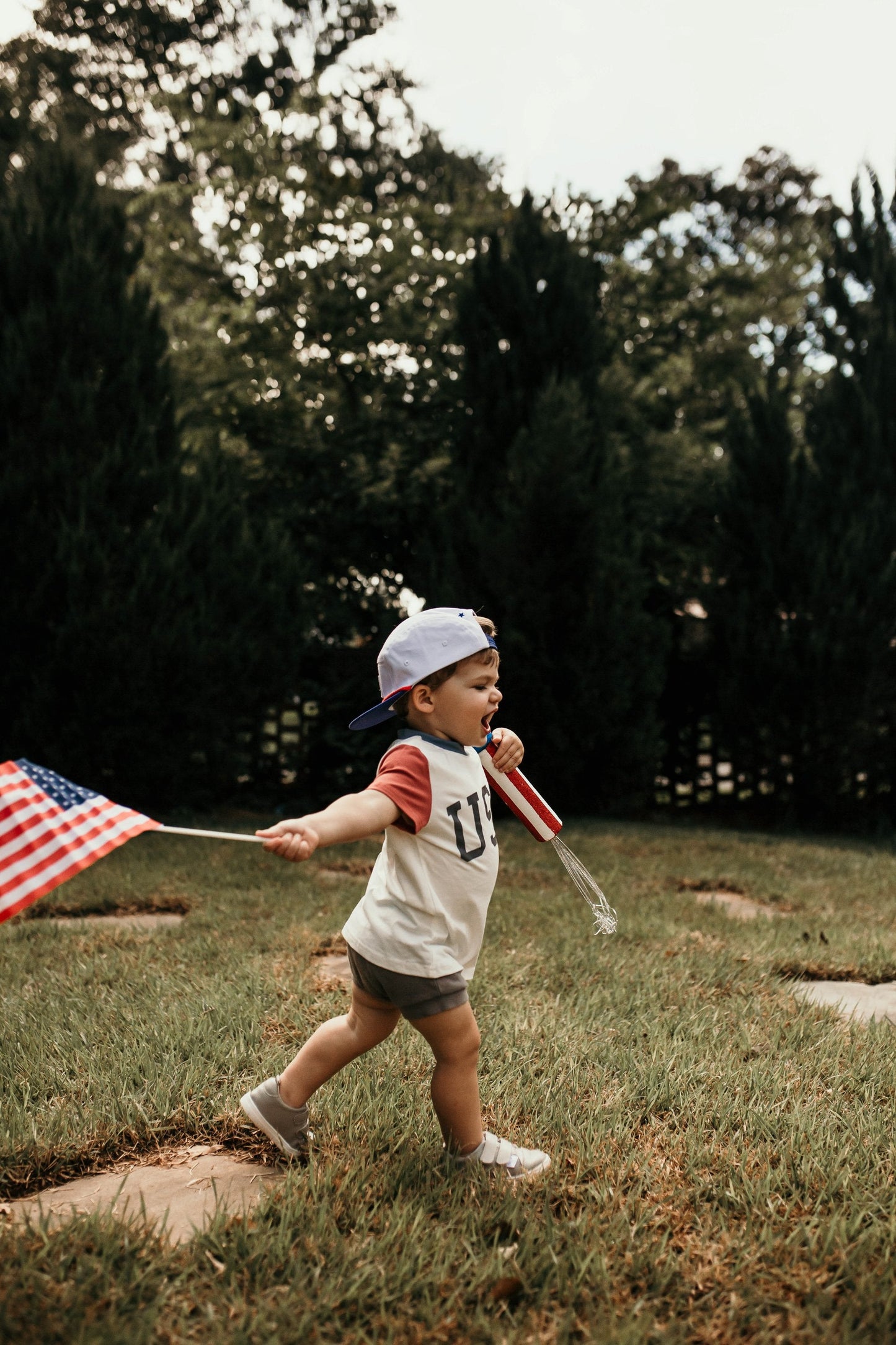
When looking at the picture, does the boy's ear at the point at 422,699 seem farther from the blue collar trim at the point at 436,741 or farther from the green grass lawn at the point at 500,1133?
the green grass lawn at the point at 500,1133

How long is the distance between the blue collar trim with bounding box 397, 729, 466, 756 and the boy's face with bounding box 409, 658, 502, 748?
1cm

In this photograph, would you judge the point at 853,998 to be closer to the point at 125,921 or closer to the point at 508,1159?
the point at 508,1159

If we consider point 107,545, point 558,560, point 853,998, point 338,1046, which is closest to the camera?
point 338,1046

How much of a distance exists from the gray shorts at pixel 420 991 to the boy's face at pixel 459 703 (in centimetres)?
49

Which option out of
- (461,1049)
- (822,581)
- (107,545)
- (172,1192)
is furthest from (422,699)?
(822,581)

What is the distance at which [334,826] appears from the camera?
1.71 m

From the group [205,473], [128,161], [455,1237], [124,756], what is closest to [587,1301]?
[455,1237]

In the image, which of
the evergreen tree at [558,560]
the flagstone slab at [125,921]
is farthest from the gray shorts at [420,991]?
the evergreen tree at [558,560]

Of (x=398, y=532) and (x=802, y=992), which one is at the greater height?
(x=398, y=532)

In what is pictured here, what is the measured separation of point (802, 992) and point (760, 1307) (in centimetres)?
175

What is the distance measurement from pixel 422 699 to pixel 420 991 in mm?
580

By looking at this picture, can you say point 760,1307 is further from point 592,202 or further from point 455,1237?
point 592,202

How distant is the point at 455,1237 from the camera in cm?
162

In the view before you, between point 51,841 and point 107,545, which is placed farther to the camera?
point 107,545
